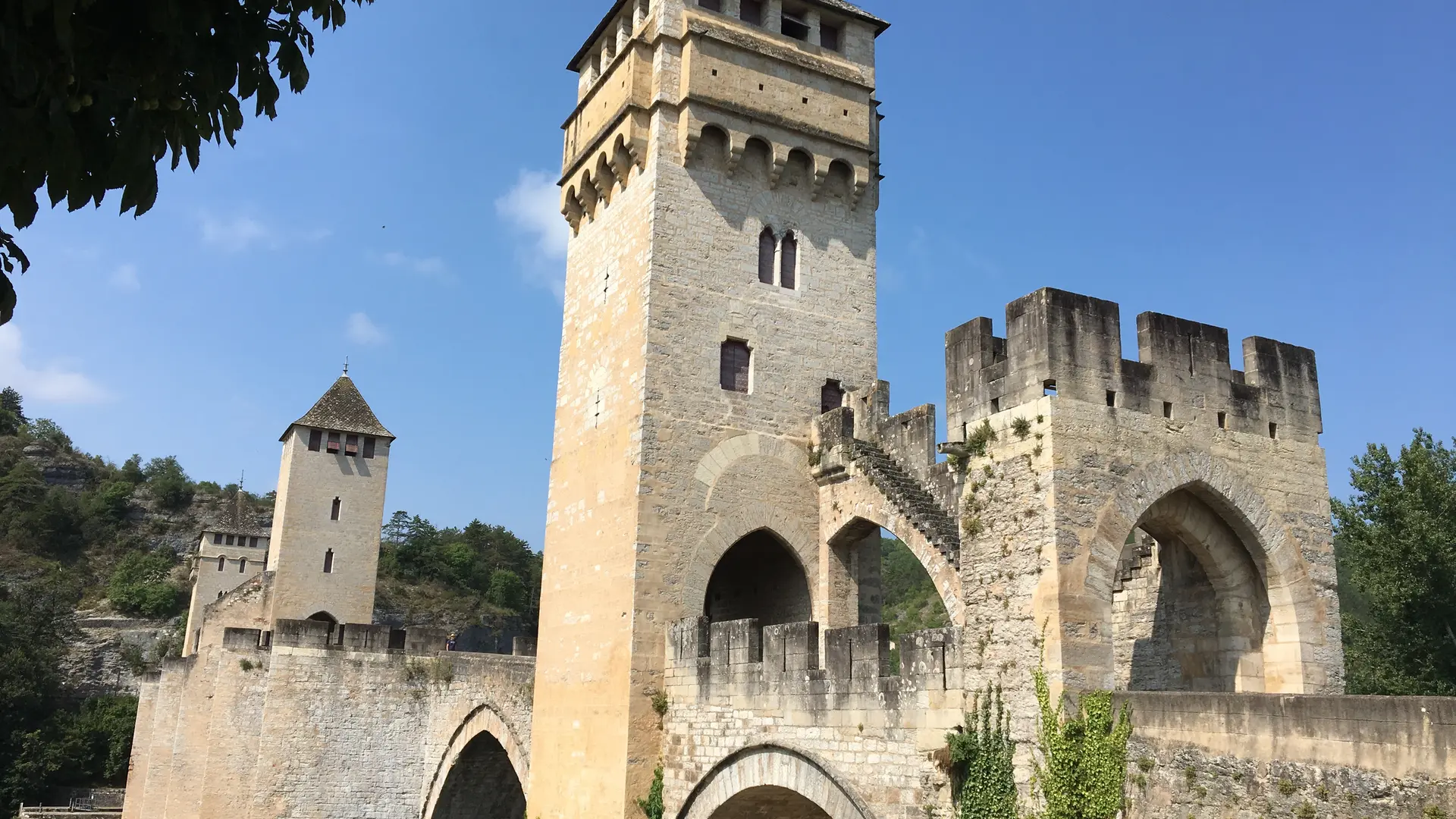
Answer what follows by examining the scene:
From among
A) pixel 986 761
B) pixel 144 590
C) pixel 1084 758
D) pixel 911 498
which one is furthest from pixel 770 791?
pixel 144 590

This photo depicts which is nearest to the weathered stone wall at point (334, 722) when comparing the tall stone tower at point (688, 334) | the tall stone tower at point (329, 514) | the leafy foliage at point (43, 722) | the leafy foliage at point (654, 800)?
the tall stone tower at point (329, 514)

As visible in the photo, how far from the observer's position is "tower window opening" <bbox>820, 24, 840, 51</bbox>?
763 inches

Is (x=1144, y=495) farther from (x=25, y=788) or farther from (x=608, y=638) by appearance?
(x=25, y=788)

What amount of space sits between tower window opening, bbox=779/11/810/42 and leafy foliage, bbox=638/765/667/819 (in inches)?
464

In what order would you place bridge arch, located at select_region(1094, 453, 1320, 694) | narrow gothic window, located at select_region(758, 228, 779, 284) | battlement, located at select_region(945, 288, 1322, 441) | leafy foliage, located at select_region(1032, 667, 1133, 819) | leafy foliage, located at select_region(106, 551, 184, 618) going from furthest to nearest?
leafy foliage, located at select_region(106, 551, 184, 618), narrow gothic window, located at select_region(758, 228, 779, 284), bridge arch, located at select_region(1094, 453, 1320, 694), battlement, located at select_region(945, 288, 1322, 441), leafy foliage, located at select_region(1032, 667, 1133, 819)

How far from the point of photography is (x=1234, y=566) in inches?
428

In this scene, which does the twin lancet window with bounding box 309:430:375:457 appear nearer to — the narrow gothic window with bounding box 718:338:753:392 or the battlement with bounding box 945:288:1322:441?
the narrow gothic window with bounding box 718:338:753:392

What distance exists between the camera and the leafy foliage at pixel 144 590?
56.0 metres

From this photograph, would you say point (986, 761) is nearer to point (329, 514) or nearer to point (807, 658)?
point (807, 658)

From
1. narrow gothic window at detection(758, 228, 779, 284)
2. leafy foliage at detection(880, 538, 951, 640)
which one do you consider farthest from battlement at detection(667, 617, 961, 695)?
leafy foliage at detection(880, 538, 951, 640)

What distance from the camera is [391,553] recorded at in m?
67.3

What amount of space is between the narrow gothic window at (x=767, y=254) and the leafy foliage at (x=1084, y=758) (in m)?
9.90

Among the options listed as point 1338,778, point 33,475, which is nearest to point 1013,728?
point 1338,778

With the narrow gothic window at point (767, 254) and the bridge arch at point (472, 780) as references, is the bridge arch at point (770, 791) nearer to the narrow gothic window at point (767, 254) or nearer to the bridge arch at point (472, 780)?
the narrow gothic window at point (767, 254)
